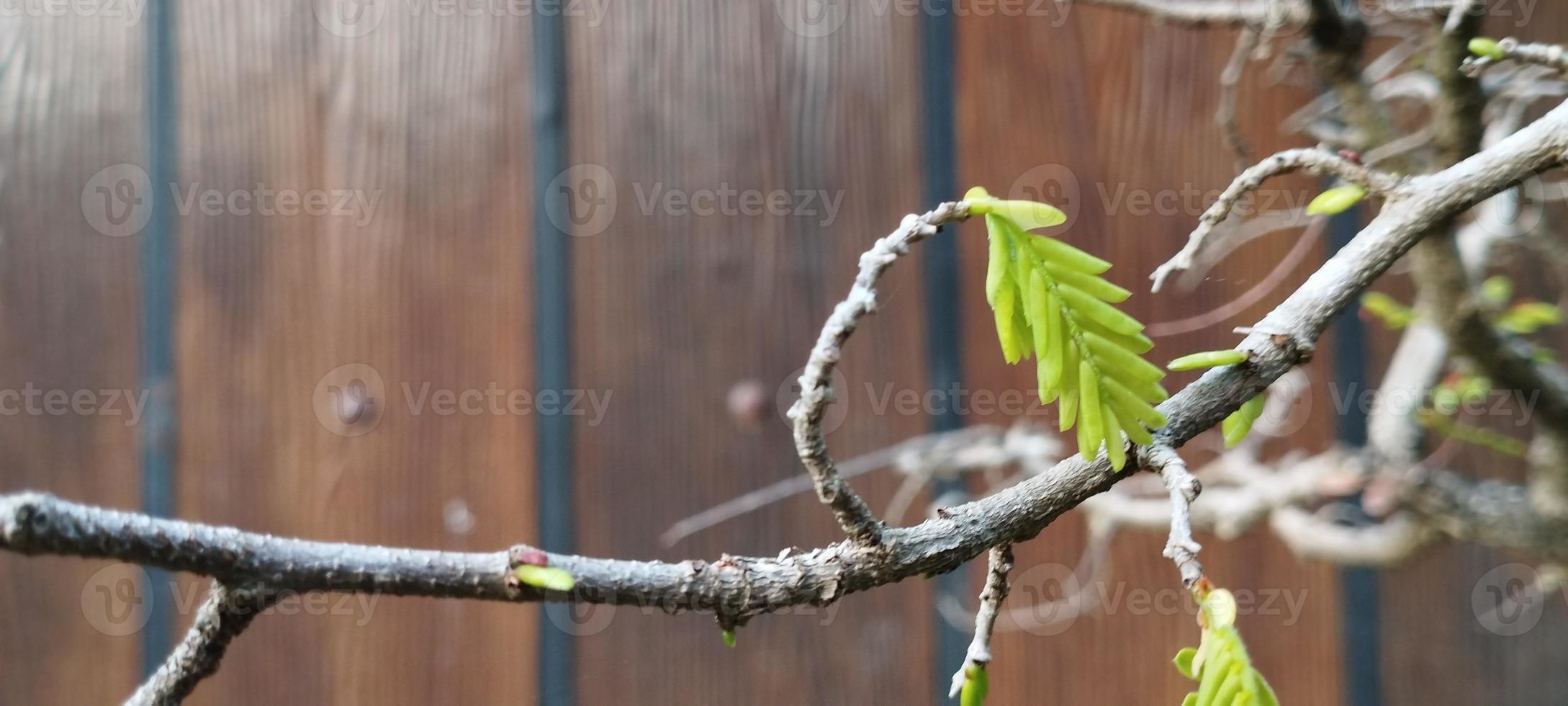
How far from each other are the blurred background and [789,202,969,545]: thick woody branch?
1.80 feet

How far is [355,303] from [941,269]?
0.48 metres

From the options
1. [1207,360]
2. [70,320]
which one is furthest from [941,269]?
[70,320]

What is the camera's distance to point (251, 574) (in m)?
0.19

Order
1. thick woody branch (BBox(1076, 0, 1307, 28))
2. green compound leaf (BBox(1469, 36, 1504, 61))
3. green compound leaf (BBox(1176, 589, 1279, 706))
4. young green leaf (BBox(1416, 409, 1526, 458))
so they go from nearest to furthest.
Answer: green compound leaf (BBox(1176, 589, 1279, 706))
green compound leaf (BBox(1469, 36, 1504, 61))
thick woody branch (BBox(1076, 0, 1307, 28))
young green leaf (BBox(1416, 409, 1526, 458))

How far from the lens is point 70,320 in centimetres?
75

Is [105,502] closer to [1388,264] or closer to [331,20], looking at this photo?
[331,20]

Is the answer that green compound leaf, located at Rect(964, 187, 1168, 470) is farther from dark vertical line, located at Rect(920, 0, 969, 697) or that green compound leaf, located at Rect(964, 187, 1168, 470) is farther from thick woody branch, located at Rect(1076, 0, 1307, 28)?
dark vertical line, located at Rect(920, 0, 969, 697)

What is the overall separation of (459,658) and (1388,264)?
0.71 meters

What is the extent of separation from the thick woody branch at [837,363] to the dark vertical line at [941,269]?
0.56 meters

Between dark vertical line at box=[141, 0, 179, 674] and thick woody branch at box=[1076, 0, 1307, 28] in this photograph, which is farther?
dark vertical line at box=[141, 0, 179, 674]

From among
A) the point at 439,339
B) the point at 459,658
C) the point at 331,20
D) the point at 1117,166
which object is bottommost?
the point at 459,658

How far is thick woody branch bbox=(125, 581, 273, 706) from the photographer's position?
196mm

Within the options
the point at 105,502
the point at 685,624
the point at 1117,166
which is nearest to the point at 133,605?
the point at 105,502

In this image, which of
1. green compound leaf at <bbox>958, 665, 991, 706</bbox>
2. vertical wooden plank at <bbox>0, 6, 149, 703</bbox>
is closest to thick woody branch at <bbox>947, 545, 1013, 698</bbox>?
green compound leaf at <bbox>958, 665, 991, 706</bbox>
